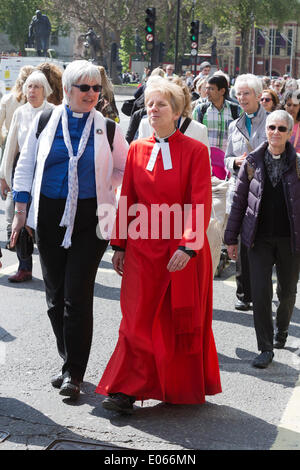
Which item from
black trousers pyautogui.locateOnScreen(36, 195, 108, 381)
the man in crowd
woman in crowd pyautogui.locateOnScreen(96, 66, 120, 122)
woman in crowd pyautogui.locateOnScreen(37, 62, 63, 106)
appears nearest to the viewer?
black trousers pyautogui.locateOnScreen(36, 195, 108, 381)

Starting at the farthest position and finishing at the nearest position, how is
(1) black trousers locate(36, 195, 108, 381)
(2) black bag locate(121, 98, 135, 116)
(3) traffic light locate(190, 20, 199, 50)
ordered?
(3) traffic light locate(190, 20, 199, 50), (2) black bag locate(121, 98, 135, 116), (1) black trousers locate(36, 195, 108, 381)

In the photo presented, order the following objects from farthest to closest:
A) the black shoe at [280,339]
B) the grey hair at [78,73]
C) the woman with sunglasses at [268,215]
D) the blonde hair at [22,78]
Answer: the blonde hair at [22,78] < the black shoe at [280,339] < the woman with sunglasses at [268,215] < the grey hair at [78,73]

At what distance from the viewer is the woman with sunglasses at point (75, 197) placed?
5047mm

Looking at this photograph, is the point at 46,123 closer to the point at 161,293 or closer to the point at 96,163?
the point at 96,163

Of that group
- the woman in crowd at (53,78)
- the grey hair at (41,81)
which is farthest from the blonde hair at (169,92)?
the woman in crowd at (53,78)

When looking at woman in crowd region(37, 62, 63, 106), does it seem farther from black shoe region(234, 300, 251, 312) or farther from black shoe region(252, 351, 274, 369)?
black shoe region(252, 351, 274, 369)

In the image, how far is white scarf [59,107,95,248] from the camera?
16.4ft

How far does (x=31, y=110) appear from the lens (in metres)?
7.88

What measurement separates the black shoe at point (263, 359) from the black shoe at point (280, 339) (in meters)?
0.44

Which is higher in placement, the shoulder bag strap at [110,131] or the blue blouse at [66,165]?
the shoulder bag strap at [110,131]

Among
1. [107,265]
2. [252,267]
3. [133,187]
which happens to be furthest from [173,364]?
[107,265]

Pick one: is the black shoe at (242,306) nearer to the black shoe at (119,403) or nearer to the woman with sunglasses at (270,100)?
the black shoe at (119,403)

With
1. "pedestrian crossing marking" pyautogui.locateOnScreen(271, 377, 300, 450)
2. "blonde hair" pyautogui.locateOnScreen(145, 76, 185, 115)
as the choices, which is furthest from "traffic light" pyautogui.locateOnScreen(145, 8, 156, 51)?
"pedestrian crossing marking" pyautogui.locateOnScreen(271, 377, 300, 450)

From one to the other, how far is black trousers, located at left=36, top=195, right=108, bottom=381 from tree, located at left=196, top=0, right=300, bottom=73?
6656 cm
